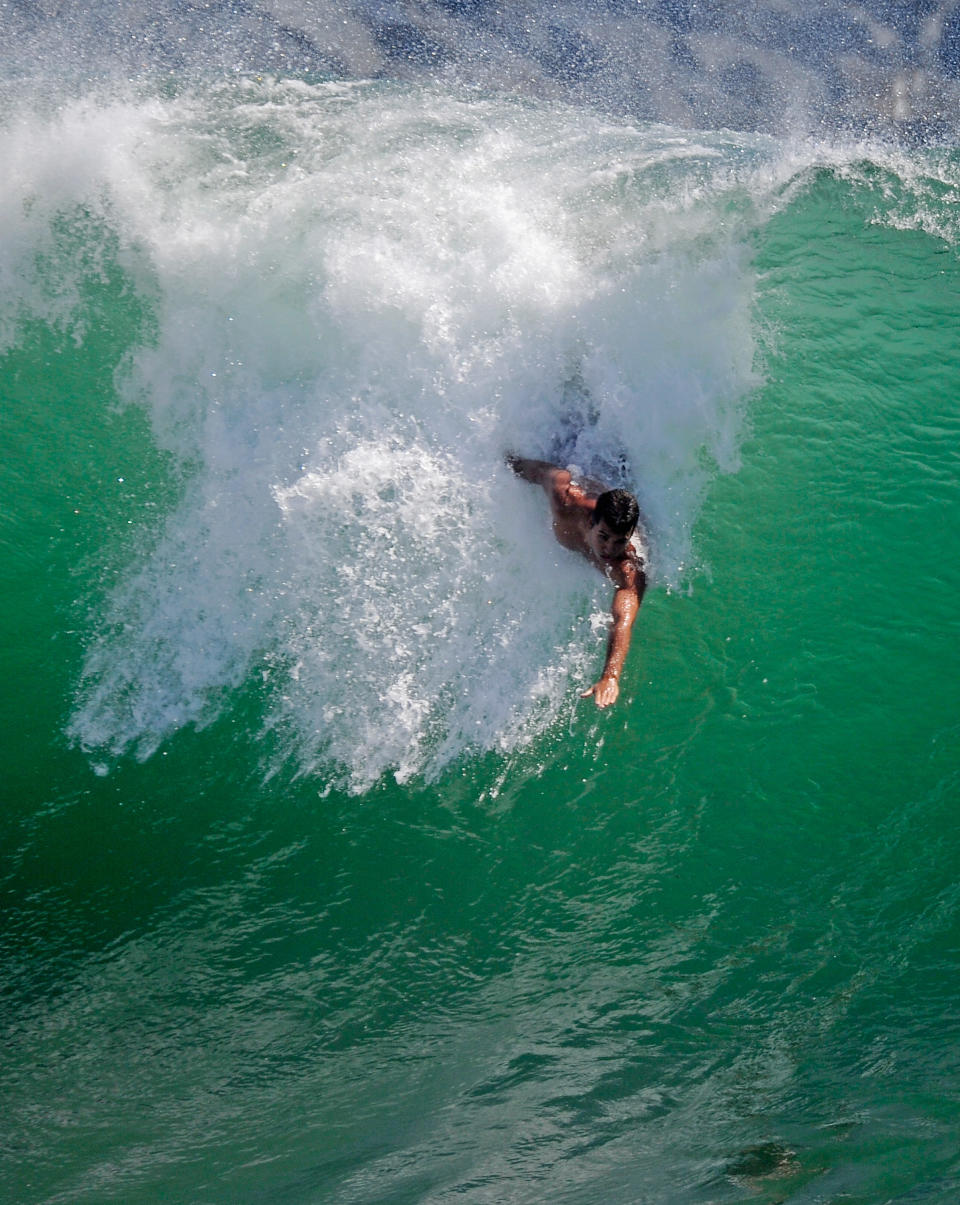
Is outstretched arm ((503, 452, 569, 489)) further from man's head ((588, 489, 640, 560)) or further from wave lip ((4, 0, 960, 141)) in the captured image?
wave lip ((4, 0, 960, 141))

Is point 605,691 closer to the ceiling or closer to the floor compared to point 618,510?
closer to the floor

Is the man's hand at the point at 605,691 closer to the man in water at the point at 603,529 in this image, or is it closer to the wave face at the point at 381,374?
the man in water at the point at 603,529

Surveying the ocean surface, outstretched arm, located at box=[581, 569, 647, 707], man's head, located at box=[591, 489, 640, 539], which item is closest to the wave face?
the ocean surface

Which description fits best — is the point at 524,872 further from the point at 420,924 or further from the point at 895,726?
the point at 895,726

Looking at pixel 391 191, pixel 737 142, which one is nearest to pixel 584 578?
pixel 391 191

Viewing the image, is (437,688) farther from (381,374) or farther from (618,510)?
(381,374)

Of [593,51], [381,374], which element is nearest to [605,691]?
[381,374]
